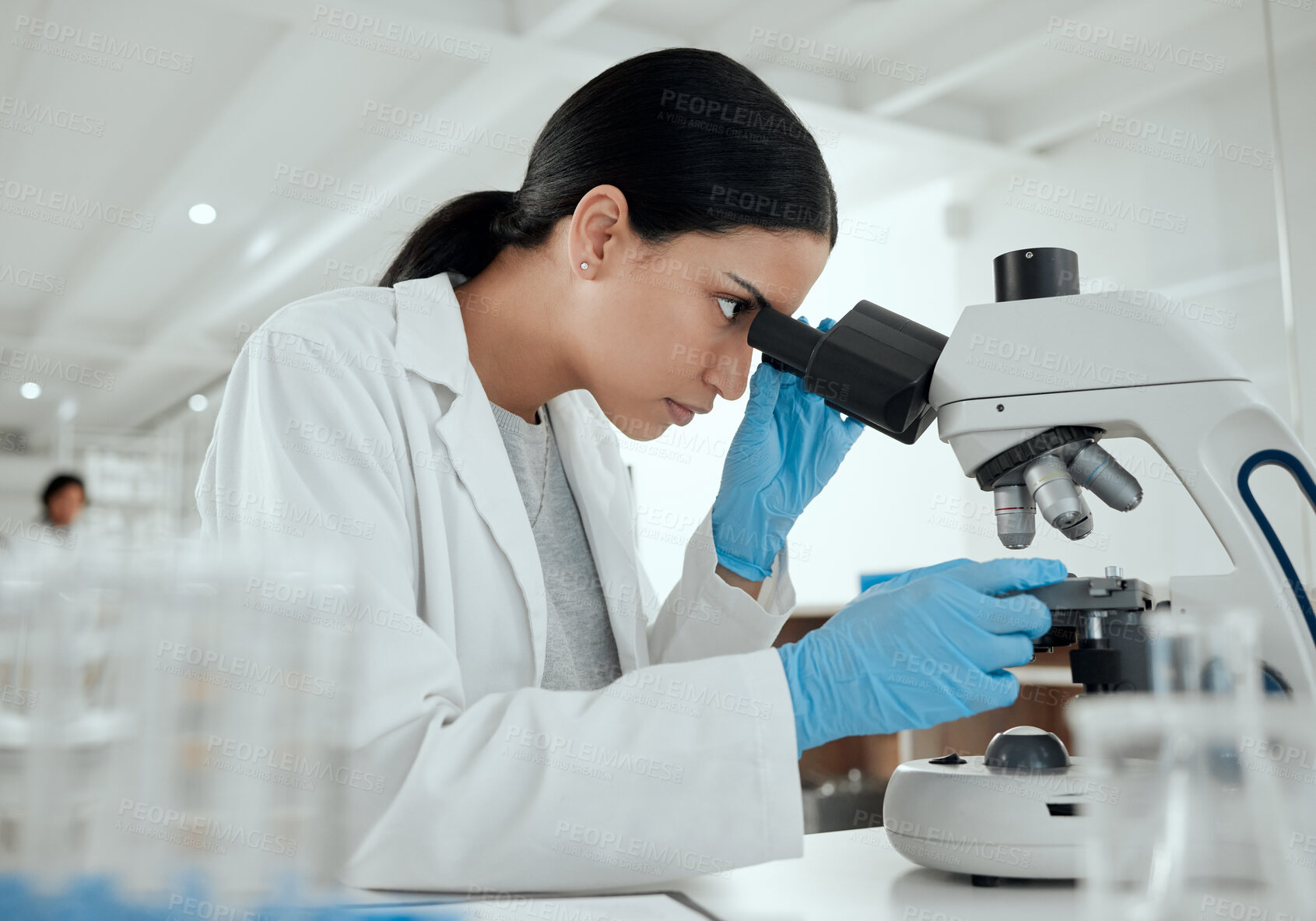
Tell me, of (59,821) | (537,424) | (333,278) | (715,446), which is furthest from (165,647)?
(333,278)

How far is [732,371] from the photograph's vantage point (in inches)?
48.8

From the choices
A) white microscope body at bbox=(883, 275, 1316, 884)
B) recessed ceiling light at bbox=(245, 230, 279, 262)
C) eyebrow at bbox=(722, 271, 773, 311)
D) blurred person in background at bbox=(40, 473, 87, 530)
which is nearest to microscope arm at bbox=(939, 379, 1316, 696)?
white microscope body at bbox=(883, 275, 1316, 884)

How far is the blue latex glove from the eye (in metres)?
0.16

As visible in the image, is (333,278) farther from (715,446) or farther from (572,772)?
(572,772)

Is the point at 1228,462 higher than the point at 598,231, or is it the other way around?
the point at 598,231

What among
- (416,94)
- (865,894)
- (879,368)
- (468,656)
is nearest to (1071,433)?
(879,368)

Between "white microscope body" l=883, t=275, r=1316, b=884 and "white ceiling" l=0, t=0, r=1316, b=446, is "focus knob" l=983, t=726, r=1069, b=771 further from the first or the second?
"white ceiling" l=0, t=0, r=1316, b=446

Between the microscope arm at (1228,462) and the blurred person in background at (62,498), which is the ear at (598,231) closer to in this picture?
the microscope arm at (1228,462)

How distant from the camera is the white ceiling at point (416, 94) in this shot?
3.25m

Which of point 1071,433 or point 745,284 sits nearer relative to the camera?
point 1071,433

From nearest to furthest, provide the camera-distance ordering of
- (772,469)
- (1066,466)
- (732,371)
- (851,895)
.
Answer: (851,895), (1066,466), (732,371), (772,469)

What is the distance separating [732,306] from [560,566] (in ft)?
1.46

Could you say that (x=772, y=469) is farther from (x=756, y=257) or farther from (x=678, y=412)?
(x=756, y=257)

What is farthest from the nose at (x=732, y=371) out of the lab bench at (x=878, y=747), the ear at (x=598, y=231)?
the lab bench at (x=878, y=747)
